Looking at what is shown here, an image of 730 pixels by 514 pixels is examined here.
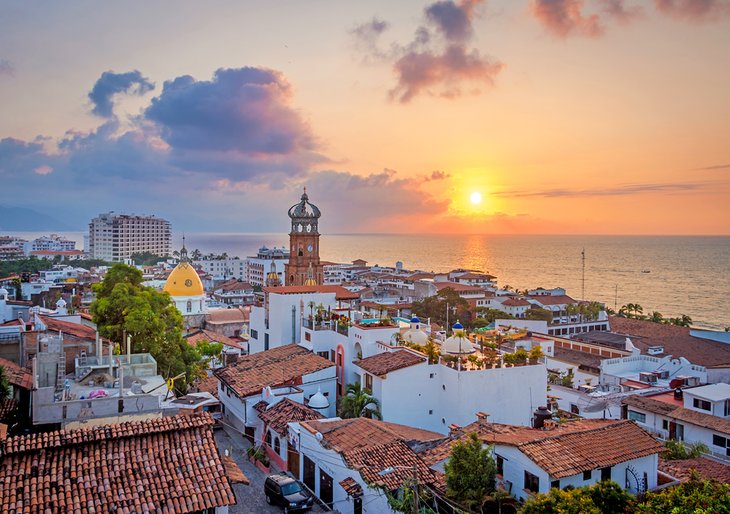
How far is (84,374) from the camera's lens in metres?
19.7

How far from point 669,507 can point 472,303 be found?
68.4 m

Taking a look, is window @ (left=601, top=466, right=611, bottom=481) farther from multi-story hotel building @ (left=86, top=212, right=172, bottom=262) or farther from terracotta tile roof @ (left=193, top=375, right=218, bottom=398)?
multi-story hotel building @ (left=86, top=212, right=172, bottom=262)

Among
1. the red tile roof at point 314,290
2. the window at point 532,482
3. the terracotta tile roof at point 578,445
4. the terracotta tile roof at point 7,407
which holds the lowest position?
the window at point 532,482

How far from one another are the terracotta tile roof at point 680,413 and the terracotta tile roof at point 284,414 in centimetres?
1302

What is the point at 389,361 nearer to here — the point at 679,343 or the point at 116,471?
the point at 116,471

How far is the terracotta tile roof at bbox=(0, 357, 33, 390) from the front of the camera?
1818cm

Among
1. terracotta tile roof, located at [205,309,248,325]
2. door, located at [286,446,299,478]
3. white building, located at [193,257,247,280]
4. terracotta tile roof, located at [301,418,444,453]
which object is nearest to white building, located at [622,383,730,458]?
terracotta tile roof, located at [301,418,444,453]

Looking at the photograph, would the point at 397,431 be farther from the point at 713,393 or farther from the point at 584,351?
the point at 584,351

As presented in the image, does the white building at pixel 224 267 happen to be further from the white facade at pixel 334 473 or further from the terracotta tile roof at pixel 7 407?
the white facade at pixel 334 473

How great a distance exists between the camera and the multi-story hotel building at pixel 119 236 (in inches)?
6737

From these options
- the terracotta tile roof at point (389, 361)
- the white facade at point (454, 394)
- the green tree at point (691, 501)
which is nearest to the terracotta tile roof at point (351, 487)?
the white facade at point (454, 394)

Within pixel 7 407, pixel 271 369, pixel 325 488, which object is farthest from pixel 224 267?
pixel 325 488

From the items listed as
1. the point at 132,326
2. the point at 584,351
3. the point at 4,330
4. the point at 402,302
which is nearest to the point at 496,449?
the point at 132,326

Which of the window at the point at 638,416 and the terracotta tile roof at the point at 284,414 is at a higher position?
the terracotta tile roof at the point at 284,414
